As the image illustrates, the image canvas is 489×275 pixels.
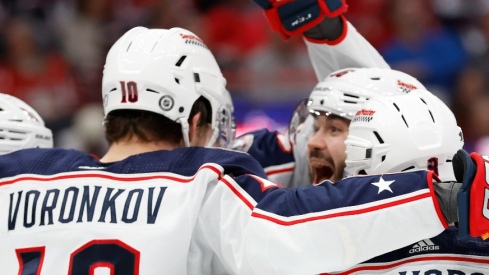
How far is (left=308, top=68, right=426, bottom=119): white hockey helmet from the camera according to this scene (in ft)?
9.84

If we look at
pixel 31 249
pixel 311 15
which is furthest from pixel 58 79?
pixel 31 249

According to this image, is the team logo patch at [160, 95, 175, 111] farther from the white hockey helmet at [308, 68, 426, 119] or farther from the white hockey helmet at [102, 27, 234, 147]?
the white hockey helmet at [308, 68, 426, 119]

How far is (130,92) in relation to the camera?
2.67 metres

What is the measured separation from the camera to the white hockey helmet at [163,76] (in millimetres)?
2668

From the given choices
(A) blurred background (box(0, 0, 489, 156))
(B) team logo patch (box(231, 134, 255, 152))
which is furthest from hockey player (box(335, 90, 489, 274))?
(A) blurred background (box(0, 0, 489, 156))

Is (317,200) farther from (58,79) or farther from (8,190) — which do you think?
(58,79)

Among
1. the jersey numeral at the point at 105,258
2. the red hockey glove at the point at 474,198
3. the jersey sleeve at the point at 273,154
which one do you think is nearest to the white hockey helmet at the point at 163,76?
the jersey numeral at the point at 105,258

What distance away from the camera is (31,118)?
3.15 meters

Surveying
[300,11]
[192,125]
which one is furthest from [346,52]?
[192,125]

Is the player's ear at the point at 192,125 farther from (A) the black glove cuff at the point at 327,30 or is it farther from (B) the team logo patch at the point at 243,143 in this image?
(A) the black glove cuff at the point at 327,30

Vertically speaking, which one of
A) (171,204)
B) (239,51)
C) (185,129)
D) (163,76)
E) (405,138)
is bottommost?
(171,204)

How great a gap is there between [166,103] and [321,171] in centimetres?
86

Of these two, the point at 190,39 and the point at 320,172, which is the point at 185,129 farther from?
the point at 320,172

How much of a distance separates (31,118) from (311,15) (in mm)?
1336
